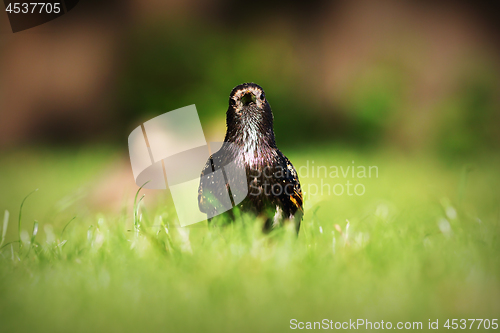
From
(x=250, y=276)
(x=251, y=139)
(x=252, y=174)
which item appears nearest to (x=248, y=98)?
(x=251, y=139)

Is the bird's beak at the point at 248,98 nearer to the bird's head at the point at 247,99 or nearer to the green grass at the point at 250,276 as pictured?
the bird's head at the point at 247,99

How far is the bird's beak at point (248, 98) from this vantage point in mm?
2010

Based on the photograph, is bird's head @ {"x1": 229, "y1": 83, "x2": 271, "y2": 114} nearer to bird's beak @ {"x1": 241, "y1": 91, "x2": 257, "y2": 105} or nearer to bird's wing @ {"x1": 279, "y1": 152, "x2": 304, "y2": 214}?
bird's beak @ {"x1": 241, "y1": 91, "x2": 257, "y2": 105}

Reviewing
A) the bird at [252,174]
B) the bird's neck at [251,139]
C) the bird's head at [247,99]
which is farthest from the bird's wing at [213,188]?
the bird's head at [247,99]

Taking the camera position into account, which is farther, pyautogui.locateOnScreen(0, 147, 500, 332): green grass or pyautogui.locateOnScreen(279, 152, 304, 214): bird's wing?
pyautogui.locateOnScreen(279, 152, 304, 214): bird's wing

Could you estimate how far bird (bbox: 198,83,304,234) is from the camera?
193 centimetres

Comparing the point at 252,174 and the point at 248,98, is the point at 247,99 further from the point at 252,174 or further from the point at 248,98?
the point at 252,174

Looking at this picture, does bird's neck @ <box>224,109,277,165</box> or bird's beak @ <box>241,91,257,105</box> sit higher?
bird's beak @ <box>241,91,257,105</box>

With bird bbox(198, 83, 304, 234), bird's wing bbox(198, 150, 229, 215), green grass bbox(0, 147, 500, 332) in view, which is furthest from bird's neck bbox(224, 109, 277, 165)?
green grass bbox(0, 147, 500, 332)

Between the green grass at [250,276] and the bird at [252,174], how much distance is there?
114 millimetres

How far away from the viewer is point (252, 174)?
76.0 inches

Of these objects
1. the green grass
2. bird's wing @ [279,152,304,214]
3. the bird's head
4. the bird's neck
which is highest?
the bird's head

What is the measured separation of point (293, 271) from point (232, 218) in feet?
1.93

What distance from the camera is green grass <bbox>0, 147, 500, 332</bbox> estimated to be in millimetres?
1284
